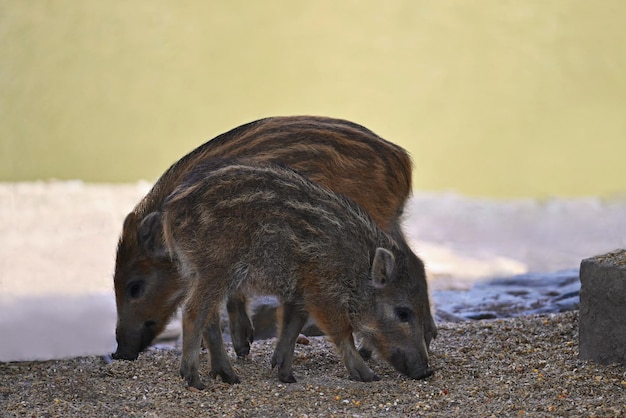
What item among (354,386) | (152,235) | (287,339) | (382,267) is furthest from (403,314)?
(152,235)

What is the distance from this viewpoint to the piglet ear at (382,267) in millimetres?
4715

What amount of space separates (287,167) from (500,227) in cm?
522

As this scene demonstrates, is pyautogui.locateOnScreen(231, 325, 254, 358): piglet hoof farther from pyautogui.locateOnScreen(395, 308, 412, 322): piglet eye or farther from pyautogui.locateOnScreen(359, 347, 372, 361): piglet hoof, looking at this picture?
pyautogui.locateOnScreen(395, 308, 412, 322): piglet eye

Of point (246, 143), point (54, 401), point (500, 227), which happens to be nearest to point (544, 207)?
point (500, 227)

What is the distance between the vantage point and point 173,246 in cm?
474

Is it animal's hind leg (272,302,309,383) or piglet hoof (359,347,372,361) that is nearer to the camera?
animal's hind leg (272,302,309,383)

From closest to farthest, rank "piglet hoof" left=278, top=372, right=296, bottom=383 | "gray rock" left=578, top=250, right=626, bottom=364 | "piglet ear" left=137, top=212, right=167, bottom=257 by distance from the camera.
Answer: "gray rock" left=578, top=250, right=626, bottom=364 < "piglet hoof" left=278, top=372, right=296, bottom=383 < "piglet ear" left=137, top=212, right=167, bottom=257

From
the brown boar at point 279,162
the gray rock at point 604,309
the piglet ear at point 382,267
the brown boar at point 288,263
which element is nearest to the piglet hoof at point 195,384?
the brown boar at point 288,263

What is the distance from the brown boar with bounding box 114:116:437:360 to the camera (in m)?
5.04

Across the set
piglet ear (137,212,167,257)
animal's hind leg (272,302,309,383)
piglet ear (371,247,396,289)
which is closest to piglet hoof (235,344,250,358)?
animal's hind leg (272,302,309,383)

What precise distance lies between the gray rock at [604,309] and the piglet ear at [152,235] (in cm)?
203

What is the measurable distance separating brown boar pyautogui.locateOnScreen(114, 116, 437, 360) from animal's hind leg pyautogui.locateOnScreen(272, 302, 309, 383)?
57cm

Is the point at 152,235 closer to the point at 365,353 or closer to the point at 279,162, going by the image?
the point at 279,162

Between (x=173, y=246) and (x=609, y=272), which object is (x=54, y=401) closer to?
(x=173, y=246)
